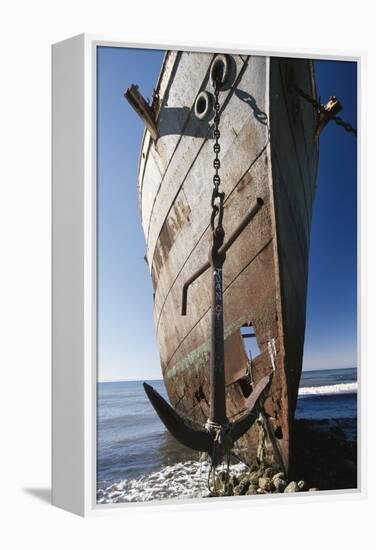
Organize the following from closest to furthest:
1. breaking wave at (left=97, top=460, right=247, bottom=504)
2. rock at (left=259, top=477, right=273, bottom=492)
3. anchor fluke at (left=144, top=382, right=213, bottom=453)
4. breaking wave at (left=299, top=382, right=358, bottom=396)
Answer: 1. breaking wave at (left=97, top=460, right=247, bottom=504)
2. anchor fluke at (left=144, top=382, right=213, bottom=453)
3. rock at (left=259, top=477, right=273, bottom=492)
4. breaking wave at (left=299, top=382, right=358, bottom=396)

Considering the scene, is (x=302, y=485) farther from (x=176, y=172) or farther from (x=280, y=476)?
(x=176, y=172)

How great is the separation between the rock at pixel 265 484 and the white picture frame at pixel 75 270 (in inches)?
5.3

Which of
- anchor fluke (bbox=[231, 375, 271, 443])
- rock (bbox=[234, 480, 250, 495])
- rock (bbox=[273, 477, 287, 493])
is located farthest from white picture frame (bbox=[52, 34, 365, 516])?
anchor fluke (bbox=[231, 375, 271, 443])

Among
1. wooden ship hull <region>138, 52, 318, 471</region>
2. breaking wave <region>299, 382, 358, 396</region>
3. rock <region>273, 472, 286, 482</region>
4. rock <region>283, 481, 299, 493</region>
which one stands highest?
wooden ship hull <region>138, 52, 318, 471</region>

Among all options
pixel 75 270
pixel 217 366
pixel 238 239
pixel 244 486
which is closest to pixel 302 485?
pixel 244 486

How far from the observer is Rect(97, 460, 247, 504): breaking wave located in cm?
621

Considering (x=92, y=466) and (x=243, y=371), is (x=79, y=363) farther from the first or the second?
(x=243, y=371)

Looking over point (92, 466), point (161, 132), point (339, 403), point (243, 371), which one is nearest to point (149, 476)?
point (92, 466)

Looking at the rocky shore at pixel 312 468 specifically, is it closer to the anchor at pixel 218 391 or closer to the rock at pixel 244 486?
the rock at pixel 244 486

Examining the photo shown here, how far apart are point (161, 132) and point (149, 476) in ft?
6.01

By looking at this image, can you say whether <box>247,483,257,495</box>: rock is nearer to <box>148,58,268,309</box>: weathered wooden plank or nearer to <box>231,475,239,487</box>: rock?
<box>231,475,239,487</box>: rock

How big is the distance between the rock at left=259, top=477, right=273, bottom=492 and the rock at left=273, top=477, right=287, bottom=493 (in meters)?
0.03

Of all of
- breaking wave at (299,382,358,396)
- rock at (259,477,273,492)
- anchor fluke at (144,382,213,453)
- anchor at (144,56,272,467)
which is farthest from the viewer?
breaking wave at (299,382,358,396)

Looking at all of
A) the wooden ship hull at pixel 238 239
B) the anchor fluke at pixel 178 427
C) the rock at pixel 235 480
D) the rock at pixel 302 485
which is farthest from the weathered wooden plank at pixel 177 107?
the rock at pixel 302 485
